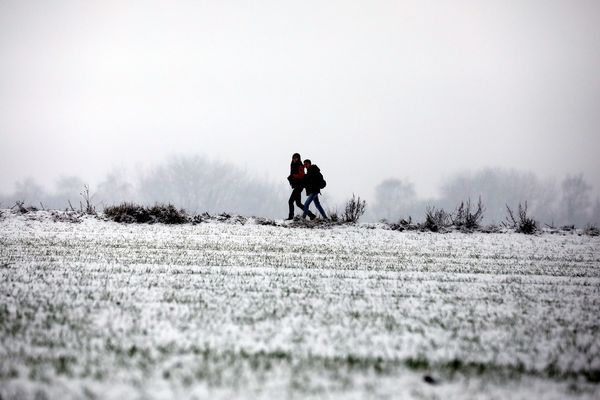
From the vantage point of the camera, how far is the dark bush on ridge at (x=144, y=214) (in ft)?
45.2

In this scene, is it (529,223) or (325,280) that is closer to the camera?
(325,280)

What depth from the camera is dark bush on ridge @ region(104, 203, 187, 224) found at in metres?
13.8

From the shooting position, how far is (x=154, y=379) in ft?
8.07

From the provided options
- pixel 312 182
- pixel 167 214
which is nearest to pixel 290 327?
pixel 312 182

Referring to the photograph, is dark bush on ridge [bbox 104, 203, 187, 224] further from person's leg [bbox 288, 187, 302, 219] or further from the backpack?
the backpack

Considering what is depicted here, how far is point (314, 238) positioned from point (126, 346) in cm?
853

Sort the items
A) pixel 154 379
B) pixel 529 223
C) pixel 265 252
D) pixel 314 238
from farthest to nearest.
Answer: pixel 529 223, pixel 314 238, pixel 265 252, pixel 154 379

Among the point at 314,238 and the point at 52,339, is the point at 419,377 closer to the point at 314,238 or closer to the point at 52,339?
the point at 52,339

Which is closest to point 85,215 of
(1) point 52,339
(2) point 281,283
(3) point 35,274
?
(3) point 35,274

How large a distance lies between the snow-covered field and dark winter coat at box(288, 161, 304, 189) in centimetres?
664

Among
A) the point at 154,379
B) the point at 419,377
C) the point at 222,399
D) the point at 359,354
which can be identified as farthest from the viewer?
the point at 359,354

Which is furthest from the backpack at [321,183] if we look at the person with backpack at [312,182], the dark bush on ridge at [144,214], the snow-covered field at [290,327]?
the snow-covered field at [290,327]

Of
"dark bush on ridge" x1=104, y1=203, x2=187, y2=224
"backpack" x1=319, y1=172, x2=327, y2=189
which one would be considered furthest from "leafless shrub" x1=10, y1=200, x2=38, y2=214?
"backpack" x1=319, y1=172, x2=327, y2=189

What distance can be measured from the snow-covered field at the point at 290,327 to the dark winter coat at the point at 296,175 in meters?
6.64
